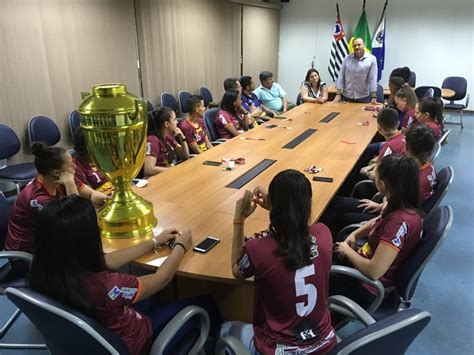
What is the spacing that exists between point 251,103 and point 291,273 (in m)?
4.63

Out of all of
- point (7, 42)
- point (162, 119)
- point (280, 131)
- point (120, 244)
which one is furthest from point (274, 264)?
point (7, 42)

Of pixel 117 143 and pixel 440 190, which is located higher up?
pixel 117 143

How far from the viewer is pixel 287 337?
56.4 inches

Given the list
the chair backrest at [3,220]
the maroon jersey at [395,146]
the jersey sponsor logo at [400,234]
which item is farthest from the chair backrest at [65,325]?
the maroon jersey at [395,146]

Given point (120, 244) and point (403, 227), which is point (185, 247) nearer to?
point (120, 244)

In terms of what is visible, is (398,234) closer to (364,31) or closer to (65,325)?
(65,325)

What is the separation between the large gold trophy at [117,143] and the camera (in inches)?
67.7

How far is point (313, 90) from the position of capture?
644 cm

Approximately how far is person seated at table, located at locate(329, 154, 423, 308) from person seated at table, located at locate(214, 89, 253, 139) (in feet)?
9.09

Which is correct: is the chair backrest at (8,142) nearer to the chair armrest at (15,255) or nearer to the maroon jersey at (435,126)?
the chair armrest at (15,255)

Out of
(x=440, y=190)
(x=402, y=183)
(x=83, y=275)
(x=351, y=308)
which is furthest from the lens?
(x=440, y=190)

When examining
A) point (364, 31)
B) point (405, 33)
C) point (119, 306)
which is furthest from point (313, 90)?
point (119, 306)

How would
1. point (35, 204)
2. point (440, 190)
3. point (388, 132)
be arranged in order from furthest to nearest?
point (388, 132) → point (440, 190) → point (35, 204)

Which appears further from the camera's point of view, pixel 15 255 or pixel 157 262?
pixel 15 255
